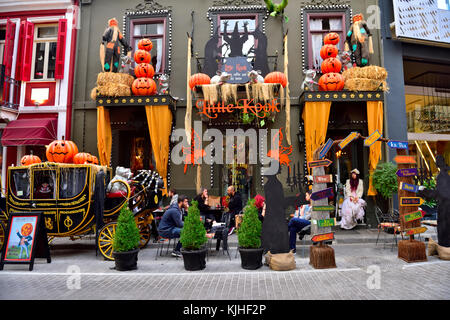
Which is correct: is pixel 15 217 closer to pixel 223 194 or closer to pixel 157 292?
pixel 157 292

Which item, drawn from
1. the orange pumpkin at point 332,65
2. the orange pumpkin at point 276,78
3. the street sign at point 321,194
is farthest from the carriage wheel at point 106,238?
the orange pumpkin at point 332,65

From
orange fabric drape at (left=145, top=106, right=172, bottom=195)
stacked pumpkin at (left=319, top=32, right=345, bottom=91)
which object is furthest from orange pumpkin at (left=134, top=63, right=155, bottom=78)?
stacked pumpkin at (left=319, top=32, right=345, bottom=91)

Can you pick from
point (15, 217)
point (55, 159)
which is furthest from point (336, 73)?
point (15, 217)

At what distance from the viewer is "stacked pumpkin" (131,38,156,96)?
434 inches

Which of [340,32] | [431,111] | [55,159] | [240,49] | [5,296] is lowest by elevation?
[5,296]

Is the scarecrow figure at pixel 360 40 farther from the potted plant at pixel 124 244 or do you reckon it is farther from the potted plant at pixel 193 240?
the potted plant at pixel 124 244

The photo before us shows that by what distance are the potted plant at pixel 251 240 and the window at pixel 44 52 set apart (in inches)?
434

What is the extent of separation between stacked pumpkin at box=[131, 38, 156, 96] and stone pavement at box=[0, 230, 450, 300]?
244 inches

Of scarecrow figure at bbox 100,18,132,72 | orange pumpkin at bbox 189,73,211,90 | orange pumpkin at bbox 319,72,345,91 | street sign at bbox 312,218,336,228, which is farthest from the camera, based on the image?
scarecrow figure at bbox 100,18,132,72

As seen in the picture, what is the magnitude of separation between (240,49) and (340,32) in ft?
13.8

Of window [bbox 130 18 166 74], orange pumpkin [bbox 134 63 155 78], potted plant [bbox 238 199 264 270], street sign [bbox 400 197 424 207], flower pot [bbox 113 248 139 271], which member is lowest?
flower pot [bbox 113 248 139 271]

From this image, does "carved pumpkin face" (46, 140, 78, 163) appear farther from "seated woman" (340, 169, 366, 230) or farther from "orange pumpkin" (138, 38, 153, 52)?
"seated woman" (340, 169, 366, 230)

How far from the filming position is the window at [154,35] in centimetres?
1238

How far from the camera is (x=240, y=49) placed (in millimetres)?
11773
